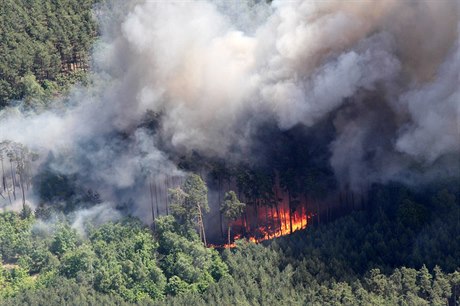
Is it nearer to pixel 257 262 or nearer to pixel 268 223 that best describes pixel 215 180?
pixel 268 223

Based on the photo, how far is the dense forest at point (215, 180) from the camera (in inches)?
2530

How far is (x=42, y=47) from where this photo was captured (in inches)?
3563

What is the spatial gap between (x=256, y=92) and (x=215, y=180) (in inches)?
316

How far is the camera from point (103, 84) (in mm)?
88062

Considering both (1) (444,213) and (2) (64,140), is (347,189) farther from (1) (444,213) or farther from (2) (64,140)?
(2) (64,140)

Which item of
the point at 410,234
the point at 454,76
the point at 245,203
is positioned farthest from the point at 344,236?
the point at 454,76

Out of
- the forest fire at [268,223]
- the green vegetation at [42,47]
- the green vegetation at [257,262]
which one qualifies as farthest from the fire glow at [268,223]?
the green vegetation at [42,47]

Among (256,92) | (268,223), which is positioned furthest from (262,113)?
(268,223)

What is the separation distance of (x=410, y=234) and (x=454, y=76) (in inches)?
452

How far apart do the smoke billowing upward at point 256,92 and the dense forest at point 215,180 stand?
0.52ft

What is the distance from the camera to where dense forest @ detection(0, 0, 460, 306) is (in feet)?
211

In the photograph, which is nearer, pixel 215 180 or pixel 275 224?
pixel 275 224

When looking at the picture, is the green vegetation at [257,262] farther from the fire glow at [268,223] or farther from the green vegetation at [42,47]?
Answer: the green vegetation at [42,47]

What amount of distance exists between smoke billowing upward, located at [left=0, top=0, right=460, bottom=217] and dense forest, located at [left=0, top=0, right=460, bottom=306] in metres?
0.16
